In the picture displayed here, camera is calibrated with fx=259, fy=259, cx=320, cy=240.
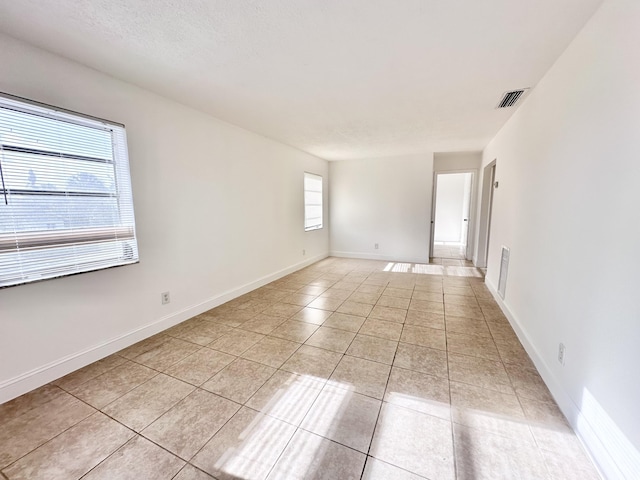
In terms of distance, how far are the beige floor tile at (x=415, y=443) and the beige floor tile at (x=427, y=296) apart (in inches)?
85.5

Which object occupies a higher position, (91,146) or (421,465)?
(91,146)

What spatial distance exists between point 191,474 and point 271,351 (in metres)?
1.11

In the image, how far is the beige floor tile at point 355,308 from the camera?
3.17 metres

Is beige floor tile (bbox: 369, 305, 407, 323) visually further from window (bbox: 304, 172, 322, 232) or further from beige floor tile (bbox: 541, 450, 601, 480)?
window (bbox: 304, 172, 322, 232)

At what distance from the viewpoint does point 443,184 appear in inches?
Answer: 353

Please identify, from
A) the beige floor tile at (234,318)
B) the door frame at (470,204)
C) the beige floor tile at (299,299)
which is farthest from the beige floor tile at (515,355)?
the door frame at (470,204)

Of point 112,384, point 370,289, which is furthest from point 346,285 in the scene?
point 112,384

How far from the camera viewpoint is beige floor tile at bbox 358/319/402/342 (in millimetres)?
2630

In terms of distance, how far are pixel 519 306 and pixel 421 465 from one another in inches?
80.6

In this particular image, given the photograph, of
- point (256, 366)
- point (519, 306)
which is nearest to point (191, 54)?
point (256, 366)

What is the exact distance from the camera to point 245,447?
1.42m

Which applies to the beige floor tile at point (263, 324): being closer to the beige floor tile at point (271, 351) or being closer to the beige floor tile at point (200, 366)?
the beige floor tile at point (271, 351)

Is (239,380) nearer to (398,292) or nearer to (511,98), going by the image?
(398,292)

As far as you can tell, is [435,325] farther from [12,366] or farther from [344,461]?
[12,366]
